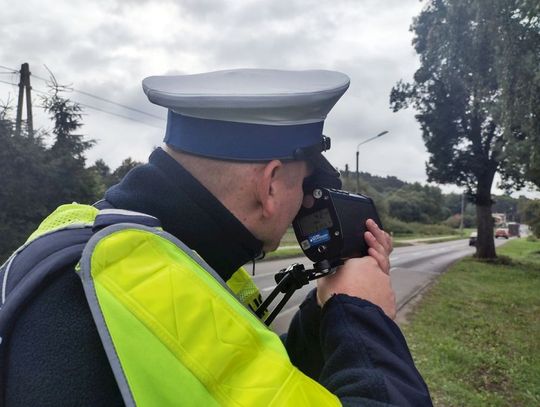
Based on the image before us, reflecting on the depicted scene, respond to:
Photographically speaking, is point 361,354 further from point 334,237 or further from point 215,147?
point 215,147

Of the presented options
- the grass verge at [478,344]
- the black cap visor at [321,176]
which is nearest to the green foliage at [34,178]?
the grass verge at [478,344]

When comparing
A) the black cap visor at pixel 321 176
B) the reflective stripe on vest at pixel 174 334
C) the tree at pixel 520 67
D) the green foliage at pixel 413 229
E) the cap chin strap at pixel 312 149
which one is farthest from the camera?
the green foliage at pixel 413 229

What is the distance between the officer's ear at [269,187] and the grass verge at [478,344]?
14.9ft

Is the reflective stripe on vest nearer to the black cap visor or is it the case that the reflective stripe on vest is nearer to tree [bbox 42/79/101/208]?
the black cap visor

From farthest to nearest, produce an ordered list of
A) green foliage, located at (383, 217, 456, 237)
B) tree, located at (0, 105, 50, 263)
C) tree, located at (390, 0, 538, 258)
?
green foliage, located at (383, 217, 456, 237) < tree, located at (390, 0, 538, 258) < tree, located at (0, 105, 50, 263)

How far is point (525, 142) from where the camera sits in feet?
31.9

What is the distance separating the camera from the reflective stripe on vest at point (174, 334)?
0.70 meters

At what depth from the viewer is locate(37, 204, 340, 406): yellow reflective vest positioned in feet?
2.31

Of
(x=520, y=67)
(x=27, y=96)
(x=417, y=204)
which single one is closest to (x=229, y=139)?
(x=520, y=67)

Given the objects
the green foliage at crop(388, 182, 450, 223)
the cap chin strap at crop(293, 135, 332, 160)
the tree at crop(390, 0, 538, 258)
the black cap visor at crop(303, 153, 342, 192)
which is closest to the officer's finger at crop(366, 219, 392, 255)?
the black cap visor at crop(303, 153, 342, 192)

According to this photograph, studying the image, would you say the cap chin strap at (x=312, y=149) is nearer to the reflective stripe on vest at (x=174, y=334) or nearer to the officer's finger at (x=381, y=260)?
the officer's finger at (x=381, y=260)

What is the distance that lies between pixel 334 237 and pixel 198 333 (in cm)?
65

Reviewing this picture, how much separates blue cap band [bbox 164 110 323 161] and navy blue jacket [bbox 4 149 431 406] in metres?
0.06

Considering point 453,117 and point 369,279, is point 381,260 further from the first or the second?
point 453,117
